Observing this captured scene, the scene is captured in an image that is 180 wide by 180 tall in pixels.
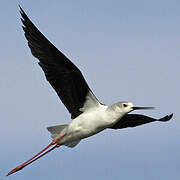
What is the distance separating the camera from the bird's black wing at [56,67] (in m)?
13.2

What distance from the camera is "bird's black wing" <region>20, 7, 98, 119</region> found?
13.2m

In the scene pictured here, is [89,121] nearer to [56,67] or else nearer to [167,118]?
[56,67]

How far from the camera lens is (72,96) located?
44.7 feet

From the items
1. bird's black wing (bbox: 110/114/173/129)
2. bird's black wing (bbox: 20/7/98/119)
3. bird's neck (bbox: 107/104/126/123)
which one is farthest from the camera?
bird's black wing (bbox: 110/114/173/129)

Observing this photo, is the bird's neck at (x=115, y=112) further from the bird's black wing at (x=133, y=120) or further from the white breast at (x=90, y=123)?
the bird's black wing at (x=133, y=120)

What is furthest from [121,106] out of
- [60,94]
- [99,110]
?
[60,94]

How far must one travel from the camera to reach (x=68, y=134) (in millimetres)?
13406

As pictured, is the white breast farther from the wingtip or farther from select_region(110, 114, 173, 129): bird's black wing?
the wingtip

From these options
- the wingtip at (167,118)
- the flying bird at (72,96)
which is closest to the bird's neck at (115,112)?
the flying bird at (72,96)

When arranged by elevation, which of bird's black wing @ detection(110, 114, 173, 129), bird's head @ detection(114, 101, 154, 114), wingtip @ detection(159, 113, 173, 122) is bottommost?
wingtip @ detection(159, 113, 173, 122)

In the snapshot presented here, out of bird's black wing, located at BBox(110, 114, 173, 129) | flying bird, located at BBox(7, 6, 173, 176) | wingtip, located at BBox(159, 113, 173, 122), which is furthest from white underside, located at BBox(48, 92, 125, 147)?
wingtip, located at BBox(159, 113, 173, 122)

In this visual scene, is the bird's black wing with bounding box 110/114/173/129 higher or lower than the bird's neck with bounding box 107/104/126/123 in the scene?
lower

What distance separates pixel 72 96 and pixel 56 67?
0.71 m

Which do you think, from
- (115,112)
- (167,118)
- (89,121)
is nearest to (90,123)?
(89,121)
